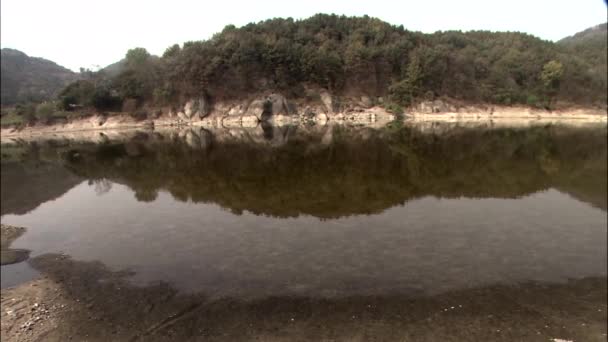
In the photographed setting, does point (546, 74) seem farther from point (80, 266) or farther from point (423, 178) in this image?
point (80, 266)

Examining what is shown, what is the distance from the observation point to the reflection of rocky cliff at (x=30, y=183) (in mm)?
23516

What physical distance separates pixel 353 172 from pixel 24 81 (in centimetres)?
17149

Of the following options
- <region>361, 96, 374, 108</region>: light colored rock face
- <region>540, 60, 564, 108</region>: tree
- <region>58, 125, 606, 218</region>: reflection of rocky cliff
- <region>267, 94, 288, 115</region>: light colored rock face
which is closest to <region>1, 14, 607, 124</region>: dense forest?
<region>540, 60, 564, 108</region>: tree

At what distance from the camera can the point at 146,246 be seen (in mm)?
14938

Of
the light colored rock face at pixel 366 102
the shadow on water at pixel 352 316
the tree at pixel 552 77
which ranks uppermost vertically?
the tree at pixel 552 77

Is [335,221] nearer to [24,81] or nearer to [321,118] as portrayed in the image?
[321,118]

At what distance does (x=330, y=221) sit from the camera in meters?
16.8

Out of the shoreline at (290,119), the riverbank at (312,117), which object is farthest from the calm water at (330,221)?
the riverbank at (312,117)

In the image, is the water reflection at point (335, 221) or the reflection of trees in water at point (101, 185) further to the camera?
the reflection of trees in water at point (101, 185)

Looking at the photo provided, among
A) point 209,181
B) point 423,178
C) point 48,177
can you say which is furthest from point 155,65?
point 423,178

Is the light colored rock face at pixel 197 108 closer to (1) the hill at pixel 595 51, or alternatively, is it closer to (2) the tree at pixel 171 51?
(2) the tree at pixel 171 51

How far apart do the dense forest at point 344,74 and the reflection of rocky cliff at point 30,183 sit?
54.2 meters

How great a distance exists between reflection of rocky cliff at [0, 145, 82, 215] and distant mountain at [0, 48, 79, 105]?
10324 centimetres

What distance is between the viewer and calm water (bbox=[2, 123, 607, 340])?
11.3 meters
